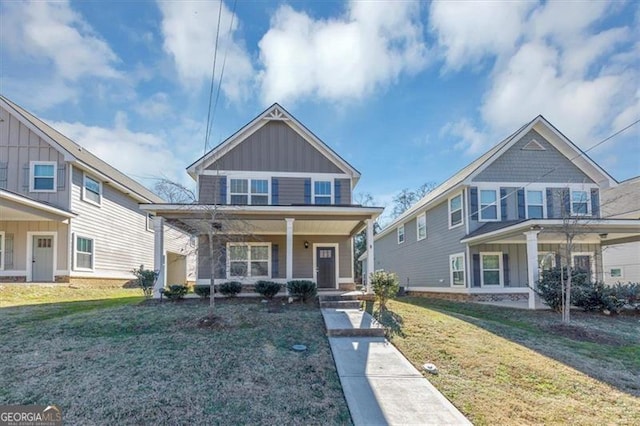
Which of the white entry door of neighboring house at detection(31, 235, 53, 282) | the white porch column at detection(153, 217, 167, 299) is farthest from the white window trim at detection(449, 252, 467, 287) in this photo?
the white entry door of neighboring house at detection(31, 235, 53, 282)

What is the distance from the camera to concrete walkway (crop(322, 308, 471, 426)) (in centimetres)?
446

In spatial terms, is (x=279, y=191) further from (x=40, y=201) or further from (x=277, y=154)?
(x=40, y=201)

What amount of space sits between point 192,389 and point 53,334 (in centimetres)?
425

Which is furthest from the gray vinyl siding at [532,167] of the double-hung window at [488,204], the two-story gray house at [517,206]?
the double-hung window at [488,204]

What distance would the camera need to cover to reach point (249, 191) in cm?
1475

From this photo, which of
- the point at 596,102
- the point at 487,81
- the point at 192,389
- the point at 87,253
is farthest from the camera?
the point at 87,253

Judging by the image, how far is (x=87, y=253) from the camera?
16.2 m

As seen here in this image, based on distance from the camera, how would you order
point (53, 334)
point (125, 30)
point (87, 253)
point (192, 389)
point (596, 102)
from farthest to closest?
point (87, 253) < point (596, 102) < point (125, 30) < point (53, 334) < point (192, 389)

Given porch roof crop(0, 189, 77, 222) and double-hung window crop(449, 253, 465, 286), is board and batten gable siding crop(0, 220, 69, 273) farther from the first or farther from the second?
double-hung window crop(449, 253, 465, 286)

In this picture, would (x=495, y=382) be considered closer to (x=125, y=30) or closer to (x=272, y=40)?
(x=272, y=40)

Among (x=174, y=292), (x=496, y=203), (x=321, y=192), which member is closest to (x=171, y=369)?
(x=174, y=292)

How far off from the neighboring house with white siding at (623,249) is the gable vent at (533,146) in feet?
16.4

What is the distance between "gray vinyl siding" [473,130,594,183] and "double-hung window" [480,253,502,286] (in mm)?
3226

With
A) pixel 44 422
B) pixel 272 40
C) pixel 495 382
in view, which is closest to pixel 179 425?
pixel 44 422
